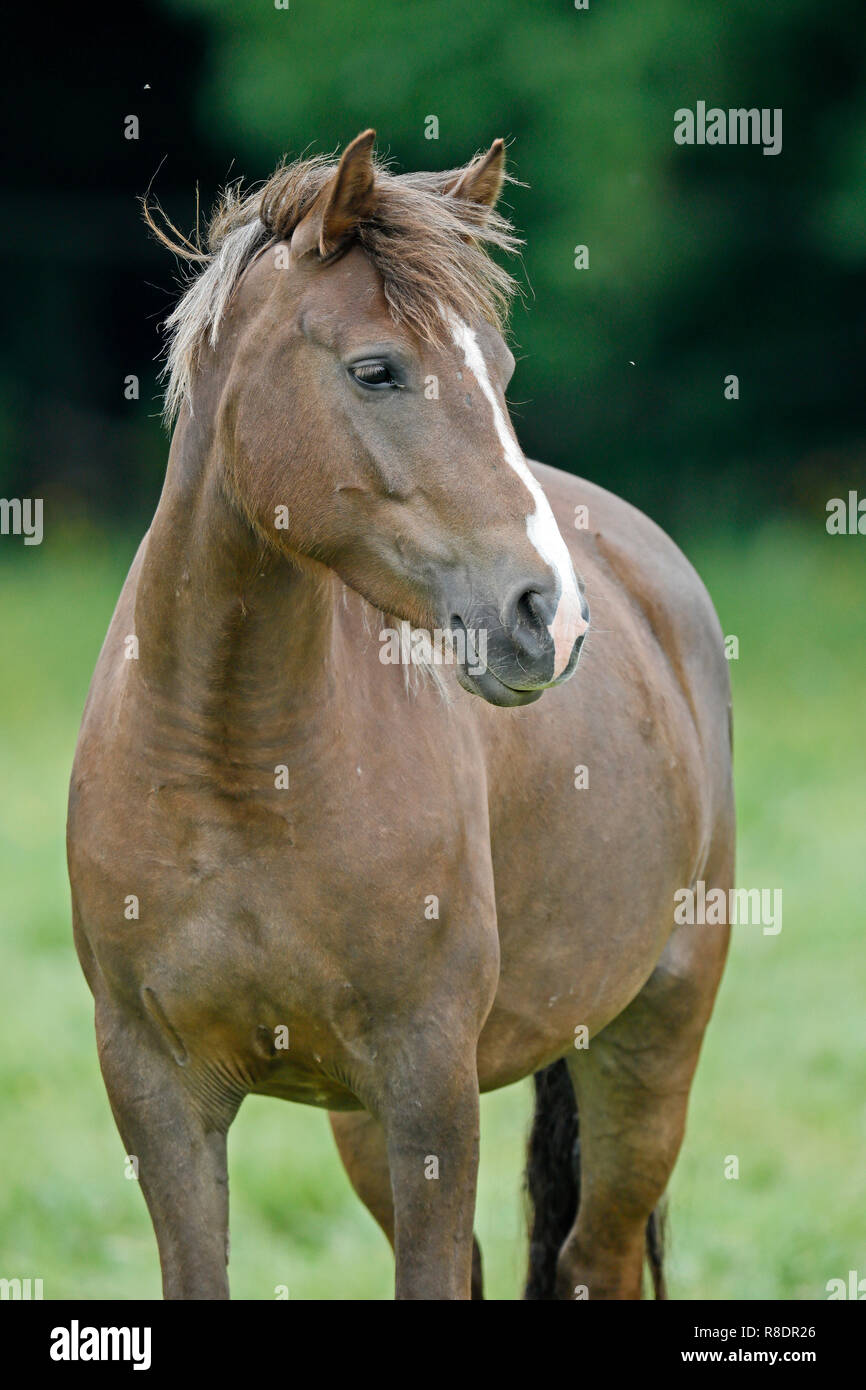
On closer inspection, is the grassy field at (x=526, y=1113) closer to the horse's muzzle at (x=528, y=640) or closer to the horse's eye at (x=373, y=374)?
the horse's muzzle at (x=528, y=640)

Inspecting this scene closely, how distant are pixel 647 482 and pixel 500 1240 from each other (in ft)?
36.1

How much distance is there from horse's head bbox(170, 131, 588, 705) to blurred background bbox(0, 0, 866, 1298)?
218 inches

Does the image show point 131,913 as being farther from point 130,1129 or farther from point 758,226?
point 758,226

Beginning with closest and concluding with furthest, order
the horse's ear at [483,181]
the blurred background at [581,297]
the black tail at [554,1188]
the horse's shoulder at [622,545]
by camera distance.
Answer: the horse's ear at [483,181]
the horse's shoulder at [622,545]
the black tail at [554,1188]
the blurred background at [581,297]

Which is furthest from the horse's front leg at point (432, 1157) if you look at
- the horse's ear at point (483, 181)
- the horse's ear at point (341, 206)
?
the horse's ear at point (483, 181)

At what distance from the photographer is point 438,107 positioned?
13.6 meters

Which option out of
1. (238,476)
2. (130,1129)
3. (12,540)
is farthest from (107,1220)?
(12,540)

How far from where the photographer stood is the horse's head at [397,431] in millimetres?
2436

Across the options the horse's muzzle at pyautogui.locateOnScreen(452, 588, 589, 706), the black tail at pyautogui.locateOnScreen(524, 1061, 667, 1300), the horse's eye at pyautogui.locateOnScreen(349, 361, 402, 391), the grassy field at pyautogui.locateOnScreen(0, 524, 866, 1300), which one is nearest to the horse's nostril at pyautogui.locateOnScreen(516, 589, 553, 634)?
the horse's muzzle at pyautogui.locateOnScreen(452, 588, 589, 706)

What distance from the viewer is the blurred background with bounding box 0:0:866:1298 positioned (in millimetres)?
10508

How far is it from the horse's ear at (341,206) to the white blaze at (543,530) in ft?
0.75

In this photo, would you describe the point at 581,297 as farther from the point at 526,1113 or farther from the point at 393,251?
the point at 393,251

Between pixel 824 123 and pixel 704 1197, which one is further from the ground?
pixel 824 123

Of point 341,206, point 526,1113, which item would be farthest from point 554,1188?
point 341,206
